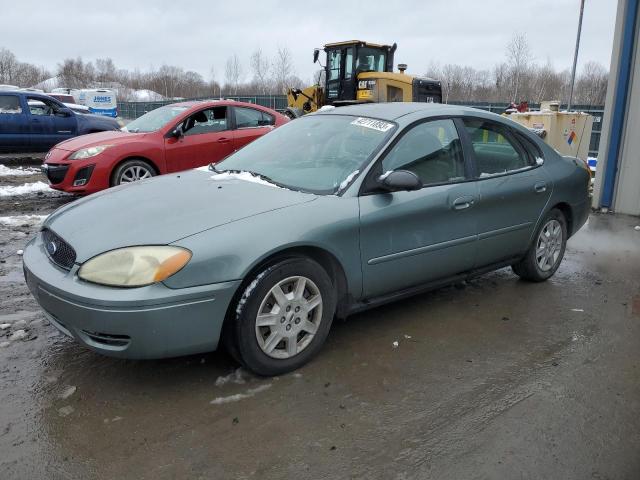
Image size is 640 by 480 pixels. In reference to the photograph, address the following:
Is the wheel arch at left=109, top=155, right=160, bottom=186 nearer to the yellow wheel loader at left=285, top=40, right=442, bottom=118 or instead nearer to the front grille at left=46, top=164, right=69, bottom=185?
the front grille at left=46, top=164, right=69, bottom=185

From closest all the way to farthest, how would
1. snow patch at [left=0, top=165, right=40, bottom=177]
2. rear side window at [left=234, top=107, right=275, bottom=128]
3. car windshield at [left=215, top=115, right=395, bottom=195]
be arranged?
1. car windshield at [left=215, top=115, right=395, bottom=195]
2. rear side window at [left=234, top=107, right=275, bottom=128]
3. snow patch at [left=0, top=165, right=40, bottom=177]

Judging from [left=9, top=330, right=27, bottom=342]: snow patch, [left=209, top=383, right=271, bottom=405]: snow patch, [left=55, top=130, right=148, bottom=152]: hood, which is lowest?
[left=209, top=383, right=271, bottom=405]: snow patch

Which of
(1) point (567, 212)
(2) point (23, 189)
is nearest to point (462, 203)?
(1) point (567, 212)

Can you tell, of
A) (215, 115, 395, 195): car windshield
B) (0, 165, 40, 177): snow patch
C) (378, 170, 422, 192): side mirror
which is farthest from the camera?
(0, 165, 40, 177): snow patch

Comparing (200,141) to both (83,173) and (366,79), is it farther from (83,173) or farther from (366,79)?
(366,79)

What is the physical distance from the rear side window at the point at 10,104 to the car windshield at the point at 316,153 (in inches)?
409

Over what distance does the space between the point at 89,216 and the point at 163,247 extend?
2.44 feet

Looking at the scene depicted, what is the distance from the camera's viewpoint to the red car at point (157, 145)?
752 centimetres

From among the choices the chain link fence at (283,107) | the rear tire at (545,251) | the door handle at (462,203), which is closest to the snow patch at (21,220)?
the door handle at (462,203)

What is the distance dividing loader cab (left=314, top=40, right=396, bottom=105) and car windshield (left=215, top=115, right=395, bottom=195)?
37.1 ft

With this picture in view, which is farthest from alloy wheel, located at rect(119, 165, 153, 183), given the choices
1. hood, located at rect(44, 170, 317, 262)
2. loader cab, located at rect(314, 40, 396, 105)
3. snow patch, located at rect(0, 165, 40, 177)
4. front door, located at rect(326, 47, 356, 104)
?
front door, located at rect(326, 47, 356, 104)

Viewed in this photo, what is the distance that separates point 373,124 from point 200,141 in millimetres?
4941

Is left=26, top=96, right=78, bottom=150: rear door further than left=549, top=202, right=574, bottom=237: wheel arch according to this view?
Yes

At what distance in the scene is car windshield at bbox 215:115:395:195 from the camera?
3.57 metres
